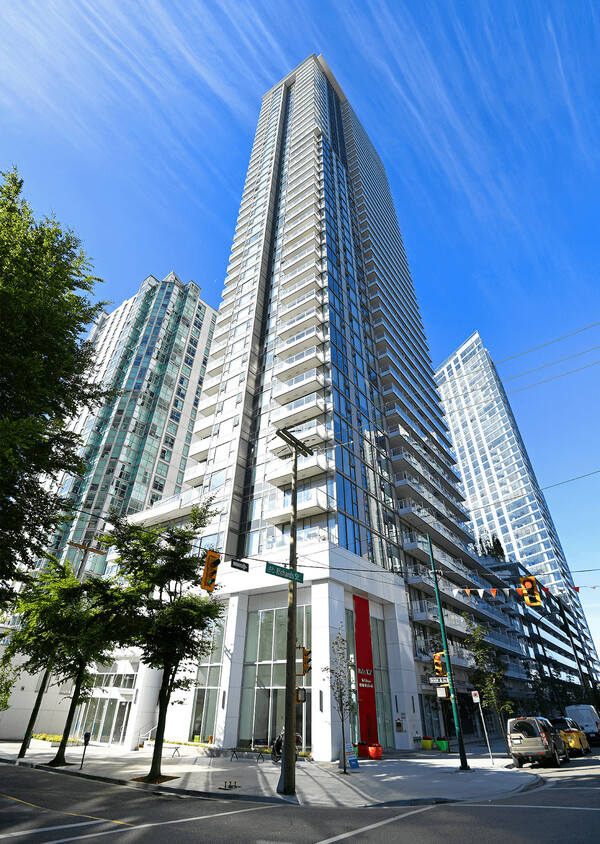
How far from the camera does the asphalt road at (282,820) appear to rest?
748 cm

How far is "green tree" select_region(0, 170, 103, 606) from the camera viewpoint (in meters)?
11.0

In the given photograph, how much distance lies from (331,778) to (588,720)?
997 inches

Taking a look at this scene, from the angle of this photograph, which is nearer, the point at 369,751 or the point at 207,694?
the point at 369,751

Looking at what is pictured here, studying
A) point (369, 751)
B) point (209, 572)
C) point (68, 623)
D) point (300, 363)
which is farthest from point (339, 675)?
point (300, 363)

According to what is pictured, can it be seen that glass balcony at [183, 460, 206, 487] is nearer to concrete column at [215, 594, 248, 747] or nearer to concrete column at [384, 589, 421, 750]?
concrete column at [215, 594, 248, 747]

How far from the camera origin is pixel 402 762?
2119 cm

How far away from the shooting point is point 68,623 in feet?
60.4

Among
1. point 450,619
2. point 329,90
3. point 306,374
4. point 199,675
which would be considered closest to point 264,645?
point 199,675

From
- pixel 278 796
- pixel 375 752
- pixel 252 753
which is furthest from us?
pixel 252 753

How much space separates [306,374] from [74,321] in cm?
2399

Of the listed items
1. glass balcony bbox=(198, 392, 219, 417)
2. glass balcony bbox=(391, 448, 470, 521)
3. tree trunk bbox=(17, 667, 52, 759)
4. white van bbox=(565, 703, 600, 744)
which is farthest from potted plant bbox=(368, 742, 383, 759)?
glass balcony bbox=(198, 392, 219, 417)

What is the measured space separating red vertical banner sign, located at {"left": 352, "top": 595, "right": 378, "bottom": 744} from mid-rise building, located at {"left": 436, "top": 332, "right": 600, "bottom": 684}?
282ft

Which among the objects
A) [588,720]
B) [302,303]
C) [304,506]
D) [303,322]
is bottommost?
[588,720]

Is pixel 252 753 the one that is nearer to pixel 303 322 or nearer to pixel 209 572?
pixel 209 572
